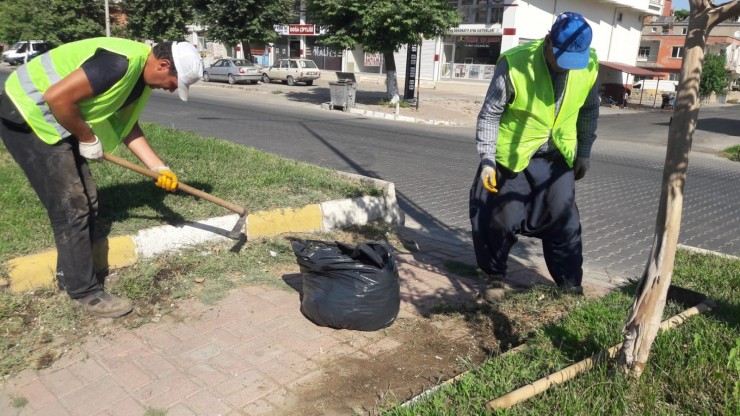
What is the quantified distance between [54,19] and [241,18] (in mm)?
16399

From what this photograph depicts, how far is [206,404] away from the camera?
2.80 metres

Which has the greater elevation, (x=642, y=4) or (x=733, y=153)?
(x=642, y=4)

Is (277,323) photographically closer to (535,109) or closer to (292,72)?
(535,109)

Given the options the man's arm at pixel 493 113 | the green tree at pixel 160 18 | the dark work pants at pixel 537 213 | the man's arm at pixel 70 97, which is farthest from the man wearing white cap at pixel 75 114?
the green tree at pixel 160 18

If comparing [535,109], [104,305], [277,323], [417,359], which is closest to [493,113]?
[535,109]

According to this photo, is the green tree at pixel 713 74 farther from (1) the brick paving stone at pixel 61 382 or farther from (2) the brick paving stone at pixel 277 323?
(1) the brick paving stone at pixel 61 382

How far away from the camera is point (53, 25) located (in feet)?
128

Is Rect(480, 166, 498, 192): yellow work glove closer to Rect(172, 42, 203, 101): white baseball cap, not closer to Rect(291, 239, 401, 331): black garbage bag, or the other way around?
Rect(291, 239, 401, 331): black garbage bag

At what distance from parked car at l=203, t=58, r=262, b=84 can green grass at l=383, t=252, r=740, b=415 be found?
92.1ft

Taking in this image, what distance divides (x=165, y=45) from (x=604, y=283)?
11.8 feet

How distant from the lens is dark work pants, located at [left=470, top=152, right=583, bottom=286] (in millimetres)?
3811

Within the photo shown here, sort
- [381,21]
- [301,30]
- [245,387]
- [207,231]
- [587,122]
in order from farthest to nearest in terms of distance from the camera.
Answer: [301,30] → [381,21] → [207,231] → [587,122] → [245,387]

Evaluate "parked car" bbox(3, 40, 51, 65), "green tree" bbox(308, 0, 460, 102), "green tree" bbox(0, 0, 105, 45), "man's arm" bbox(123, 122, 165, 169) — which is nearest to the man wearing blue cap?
"man's arm" bbox(123, 122, 165, 169)

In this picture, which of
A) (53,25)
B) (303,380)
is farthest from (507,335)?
(53,25)
